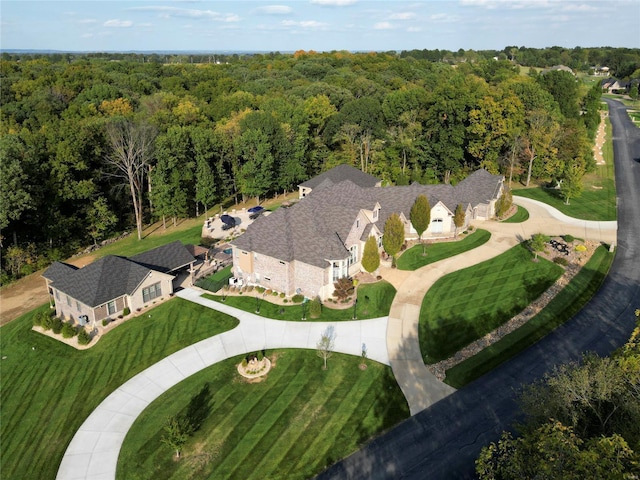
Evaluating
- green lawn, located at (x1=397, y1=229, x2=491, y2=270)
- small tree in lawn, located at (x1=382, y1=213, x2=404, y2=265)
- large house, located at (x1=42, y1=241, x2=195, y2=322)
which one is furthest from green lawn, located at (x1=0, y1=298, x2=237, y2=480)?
green lawn, located at (x1=397, y1=229, x2=491, y2=270)

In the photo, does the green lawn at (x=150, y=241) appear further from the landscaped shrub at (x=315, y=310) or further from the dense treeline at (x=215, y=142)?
the landscaped shrub at (x=315, y=310)

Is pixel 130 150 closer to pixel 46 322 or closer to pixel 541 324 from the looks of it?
pixel 46 322

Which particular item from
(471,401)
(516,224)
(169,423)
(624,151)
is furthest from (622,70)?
(169,423)

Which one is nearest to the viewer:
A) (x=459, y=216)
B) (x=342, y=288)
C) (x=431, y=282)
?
(x=342, y=288)

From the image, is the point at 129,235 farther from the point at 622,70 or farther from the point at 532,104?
the point at 622,70

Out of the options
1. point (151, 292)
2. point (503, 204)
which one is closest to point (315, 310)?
point (151, 292)

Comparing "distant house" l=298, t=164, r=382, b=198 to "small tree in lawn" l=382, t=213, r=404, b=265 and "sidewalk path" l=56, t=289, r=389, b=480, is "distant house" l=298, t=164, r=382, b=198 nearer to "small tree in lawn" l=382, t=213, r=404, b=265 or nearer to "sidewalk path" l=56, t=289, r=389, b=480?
"small tree in lawn" l=382, t=213, r=404, b=265

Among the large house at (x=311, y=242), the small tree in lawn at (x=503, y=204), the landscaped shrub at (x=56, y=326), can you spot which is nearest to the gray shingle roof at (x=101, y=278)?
the landscaped shrub at (x=56, y=326)
